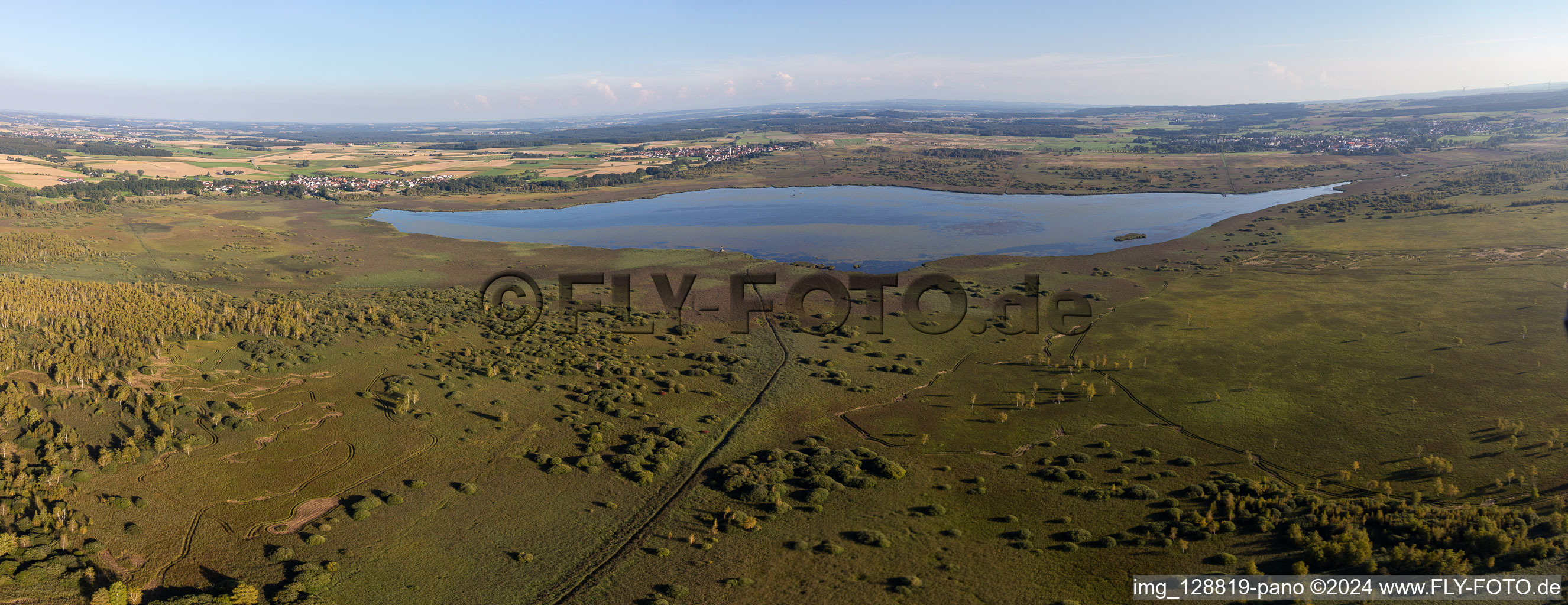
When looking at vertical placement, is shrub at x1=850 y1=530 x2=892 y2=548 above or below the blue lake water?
below

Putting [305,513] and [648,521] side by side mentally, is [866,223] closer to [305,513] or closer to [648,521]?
[648,521]

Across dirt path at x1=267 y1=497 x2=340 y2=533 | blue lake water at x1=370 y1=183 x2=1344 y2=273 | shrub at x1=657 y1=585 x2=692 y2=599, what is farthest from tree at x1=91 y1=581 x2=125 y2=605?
blue lake water at x1=370 y1=183 x2=1344 y2=273

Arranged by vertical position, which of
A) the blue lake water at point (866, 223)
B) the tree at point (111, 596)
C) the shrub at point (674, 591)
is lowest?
the shrub at point (674, 591)

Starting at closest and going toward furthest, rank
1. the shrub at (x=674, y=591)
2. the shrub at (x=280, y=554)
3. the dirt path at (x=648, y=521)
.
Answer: the shrub at (x=674, y=591) < the dirt path at (x=648, y=521) < the shrub at (x=280, y=554)

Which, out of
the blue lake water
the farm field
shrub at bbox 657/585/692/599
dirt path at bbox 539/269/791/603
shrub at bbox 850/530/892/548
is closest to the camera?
shrub at bbox 657/585/692/599

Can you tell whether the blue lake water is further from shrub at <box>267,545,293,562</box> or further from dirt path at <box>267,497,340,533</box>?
shrub at <box>267,545,293,562</box>

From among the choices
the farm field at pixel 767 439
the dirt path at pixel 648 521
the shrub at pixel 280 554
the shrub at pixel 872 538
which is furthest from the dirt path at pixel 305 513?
the shrub at pixel 872 538

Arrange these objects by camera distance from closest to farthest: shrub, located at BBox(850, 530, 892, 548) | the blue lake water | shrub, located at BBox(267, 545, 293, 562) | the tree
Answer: the tree, shrub, located at BBox(267, 545, 293, 562), shrub, located at BBox(850, 530, 892, 548), the blue lake water

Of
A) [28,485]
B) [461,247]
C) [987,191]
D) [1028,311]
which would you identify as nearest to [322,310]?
[28,485]

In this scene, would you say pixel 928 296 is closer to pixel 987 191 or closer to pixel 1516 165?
pixel 987 191

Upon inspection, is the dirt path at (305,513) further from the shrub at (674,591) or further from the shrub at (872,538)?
the shrub at (872,538)
